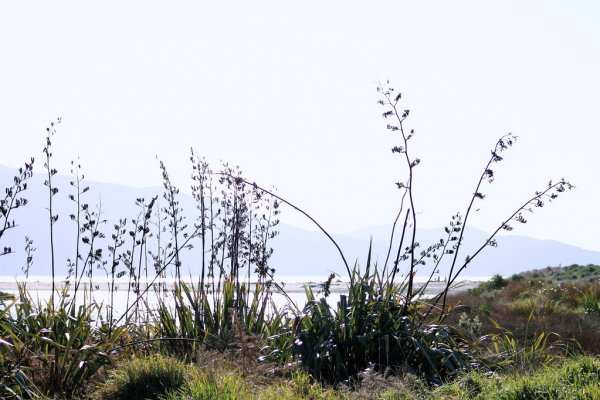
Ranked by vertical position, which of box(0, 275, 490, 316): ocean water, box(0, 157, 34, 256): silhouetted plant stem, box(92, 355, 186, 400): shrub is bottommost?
box(92, 355, 186, 400): shrub

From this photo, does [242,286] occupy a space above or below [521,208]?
below

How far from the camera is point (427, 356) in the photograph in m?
6.38

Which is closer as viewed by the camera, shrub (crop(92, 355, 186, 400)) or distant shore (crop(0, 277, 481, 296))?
shrub (crop(92, 355, 186, 400))

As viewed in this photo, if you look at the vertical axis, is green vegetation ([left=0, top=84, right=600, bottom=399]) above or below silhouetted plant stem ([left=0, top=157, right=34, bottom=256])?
below

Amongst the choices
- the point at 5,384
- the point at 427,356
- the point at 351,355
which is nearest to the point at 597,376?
the point at 427,356

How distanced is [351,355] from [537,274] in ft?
127

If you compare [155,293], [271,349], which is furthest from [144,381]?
[155,293]

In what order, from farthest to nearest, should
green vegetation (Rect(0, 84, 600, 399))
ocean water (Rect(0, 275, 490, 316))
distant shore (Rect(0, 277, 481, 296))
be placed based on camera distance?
distant shore (Rect(0, 277, 481, 296))
ocean water (Rect(0, 275, 490, 316))
green vegetation (Rect(0, 84, 600, 399))

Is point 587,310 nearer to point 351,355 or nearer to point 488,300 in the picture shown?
point 488,300

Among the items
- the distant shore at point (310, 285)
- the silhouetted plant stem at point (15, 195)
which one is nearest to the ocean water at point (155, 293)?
the distant shore at point (310, 285)

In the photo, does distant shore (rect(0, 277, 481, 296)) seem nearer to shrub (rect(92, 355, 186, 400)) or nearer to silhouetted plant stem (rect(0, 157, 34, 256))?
silhouetted plant stem (rect(0, 157, 34, 256))

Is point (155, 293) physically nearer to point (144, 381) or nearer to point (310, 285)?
point (310, 285)

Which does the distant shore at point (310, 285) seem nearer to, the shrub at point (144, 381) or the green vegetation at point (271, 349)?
the green vegetation at point (271, 349)

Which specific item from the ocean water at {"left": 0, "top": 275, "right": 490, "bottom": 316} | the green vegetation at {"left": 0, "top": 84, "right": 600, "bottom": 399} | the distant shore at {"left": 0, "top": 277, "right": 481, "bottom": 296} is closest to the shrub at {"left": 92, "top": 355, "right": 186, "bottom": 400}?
the green vegetation at {"left": 0, "top": 84, "right": 600, "bottom": 399}
